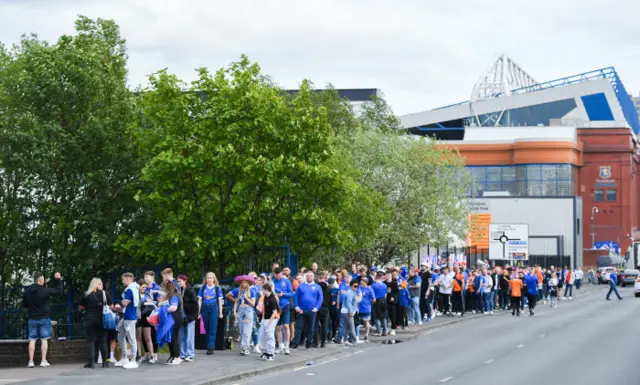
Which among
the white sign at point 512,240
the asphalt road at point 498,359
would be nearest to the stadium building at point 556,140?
the white sign at point 512,240

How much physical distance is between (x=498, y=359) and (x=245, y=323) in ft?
16.4

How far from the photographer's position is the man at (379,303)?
26.6 metres

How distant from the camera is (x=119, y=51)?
97.0ft

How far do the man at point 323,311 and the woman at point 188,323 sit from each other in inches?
166

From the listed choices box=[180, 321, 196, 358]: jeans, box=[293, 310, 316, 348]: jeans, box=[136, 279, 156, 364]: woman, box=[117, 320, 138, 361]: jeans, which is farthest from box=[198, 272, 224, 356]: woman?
box=[117, 320, 138, 361]: jeans

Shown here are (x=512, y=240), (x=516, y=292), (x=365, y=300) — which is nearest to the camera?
(x=365, y=300)

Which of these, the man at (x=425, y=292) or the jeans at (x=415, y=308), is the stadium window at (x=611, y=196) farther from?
the jeans at (x=415, y=308)

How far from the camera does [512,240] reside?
56688 millimetres

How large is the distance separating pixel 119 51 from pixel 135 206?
5294mm

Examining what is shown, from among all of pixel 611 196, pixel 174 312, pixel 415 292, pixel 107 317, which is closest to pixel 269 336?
→ pixel 174 312

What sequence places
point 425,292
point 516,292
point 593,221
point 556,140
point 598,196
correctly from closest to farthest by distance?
point 425,292
point 516,292
point 556,140
point 593,221
point 598,196

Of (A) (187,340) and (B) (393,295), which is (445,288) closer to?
(B) (393,295)

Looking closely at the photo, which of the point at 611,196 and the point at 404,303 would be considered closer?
the point at 404,303

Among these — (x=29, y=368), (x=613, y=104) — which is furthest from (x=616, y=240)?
(x=29, y=368)
